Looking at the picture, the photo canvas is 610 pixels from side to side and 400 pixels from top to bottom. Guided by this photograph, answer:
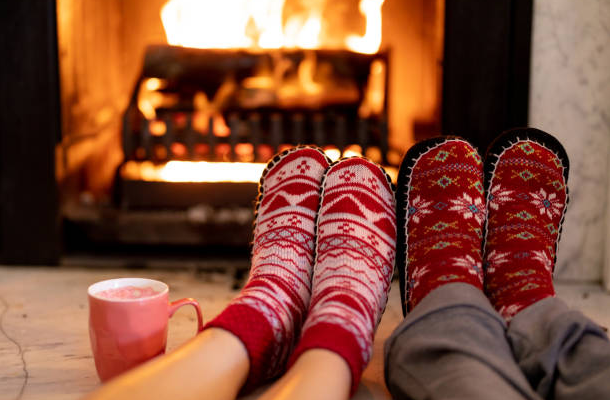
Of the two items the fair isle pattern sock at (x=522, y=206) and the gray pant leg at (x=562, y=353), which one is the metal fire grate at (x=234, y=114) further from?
the gray pant leg at (x=562, y=353)

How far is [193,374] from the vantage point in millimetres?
665

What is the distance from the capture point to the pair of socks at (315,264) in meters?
0.78

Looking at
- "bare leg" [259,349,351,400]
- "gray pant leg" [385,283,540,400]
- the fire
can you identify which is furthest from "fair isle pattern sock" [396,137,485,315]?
the fire

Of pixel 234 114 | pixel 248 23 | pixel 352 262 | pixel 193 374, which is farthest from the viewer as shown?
pixel 248 23

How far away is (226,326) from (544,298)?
42cm

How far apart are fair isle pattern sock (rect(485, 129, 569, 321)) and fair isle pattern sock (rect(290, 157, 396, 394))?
0.16m

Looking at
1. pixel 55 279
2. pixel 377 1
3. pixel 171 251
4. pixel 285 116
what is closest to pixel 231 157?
pixel 285 116

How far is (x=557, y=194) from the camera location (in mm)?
1088

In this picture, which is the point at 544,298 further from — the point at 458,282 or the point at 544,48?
the point at 544,48

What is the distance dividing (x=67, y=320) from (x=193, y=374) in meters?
0.56

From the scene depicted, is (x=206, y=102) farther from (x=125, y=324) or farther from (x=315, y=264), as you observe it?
(x=125, y=324)

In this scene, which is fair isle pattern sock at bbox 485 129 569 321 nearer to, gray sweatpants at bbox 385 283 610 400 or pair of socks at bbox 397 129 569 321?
pair of socks at bbox 397 129 569 321

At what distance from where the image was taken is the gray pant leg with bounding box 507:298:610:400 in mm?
689

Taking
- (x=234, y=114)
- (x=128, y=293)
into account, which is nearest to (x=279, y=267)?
(x=128, y=293)
